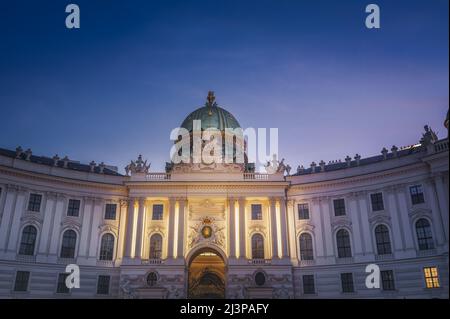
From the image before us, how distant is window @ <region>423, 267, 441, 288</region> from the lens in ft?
126

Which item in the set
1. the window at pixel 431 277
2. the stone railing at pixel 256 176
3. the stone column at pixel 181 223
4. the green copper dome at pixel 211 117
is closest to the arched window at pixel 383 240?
the window at pixel 431 277

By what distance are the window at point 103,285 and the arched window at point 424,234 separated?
3423 centimetres

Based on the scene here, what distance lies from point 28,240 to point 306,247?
3135 centimetres

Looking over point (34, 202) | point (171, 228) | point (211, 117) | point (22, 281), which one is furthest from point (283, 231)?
point (22, 281)

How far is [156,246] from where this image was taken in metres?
46.8

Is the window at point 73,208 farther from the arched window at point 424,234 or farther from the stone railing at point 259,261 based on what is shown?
the arched window at point 424,234

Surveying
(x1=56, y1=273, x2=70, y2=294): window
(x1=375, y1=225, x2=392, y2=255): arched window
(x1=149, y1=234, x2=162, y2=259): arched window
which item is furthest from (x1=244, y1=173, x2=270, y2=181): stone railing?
(x1=56, y1=273, x2=70, y2=294): window

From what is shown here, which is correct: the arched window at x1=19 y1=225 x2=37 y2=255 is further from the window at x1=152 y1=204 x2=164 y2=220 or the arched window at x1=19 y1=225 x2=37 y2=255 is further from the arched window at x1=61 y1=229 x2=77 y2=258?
the window at x1=152 y1=204 x2=164 y2=220

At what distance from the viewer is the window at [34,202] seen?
4400 centimetres

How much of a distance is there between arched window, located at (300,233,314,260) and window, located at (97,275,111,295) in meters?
22.7

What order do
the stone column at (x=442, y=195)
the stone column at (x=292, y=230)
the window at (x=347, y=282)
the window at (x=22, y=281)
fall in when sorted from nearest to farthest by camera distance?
the stone column at (x=442, y=195) < the window at (x=22, y=281) < the window at (x=347, y=282) < the stone column at (x=292, y=230)

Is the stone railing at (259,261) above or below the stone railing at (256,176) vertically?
below

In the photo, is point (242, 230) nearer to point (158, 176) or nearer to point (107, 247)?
point (158, 176)
